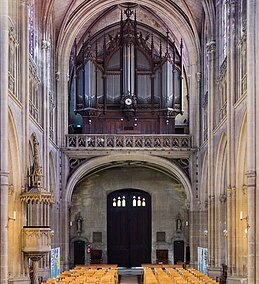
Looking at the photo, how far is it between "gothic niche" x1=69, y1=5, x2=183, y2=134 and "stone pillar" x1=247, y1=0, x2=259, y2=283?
20050mm

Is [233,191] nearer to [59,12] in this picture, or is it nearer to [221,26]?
[221,26]

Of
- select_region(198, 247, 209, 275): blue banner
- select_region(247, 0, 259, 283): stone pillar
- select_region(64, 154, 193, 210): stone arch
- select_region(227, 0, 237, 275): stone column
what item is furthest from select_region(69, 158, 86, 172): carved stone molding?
select_region(247, 0, 259, 283): stone pillar

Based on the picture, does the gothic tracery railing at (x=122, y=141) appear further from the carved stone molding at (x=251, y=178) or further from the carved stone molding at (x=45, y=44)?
the carved stone molding at (x=251, y=178)

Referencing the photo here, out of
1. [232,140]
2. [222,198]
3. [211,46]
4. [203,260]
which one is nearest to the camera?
[232,140]

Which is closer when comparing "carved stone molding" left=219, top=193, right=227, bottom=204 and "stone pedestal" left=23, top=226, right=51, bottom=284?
"stone pedestal" left=23, top=226, right=51, bottom=284

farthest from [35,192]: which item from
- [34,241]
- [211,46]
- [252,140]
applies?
[211,46]

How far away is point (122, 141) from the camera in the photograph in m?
46.5

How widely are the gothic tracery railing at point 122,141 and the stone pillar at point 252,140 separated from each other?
749 inches

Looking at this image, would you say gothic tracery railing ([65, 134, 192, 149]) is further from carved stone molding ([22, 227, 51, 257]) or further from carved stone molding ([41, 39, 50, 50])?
carved stone molding ([22, 227, 51, 257])

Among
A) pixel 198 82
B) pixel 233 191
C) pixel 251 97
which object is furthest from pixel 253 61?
pixel 198 82

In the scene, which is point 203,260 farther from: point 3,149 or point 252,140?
point 3,149

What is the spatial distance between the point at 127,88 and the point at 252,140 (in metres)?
21.8

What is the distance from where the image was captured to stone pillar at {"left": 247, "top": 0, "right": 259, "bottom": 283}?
26.7 m

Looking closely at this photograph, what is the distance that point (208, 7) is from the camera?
134 feet
